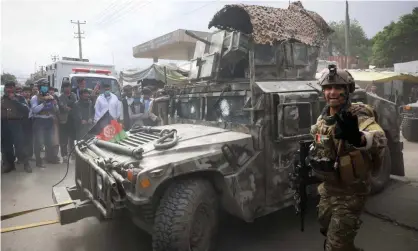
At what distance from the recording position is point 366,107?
2264 millimetres

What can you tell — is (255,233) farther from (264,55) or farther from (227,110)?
(264,55)

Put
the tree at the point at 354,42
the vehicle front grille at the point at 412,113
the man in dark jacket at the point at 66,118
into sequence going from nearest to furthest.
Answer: the man in dark jacket at the point at 66,118, the vehicle front grille at the point at 412,113, the tree at the point at 354,42

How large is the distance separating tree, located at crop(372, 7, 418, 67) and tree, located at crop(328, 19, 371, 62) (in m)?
11.1

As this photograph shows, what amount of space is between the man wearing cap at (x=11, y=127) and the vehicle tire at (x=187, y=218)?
15.6 ft

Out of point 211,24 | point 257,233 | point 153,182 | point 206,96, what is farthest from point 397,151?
point 153,182

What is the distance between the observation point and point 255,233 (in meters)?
3.62

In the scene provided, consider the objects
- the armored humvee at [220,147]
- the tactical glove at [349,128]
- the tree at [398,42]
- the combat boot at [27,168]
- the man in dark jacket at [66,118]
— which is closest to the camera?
the tactical glove at [349,128]

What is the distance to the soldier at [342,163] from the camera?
6.91 feet

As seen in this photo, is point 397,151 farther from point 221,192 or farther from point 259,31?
point 221,192

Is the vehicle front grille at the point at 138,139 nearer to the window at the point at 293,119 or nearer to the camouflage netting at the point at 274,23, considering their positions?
the window at the point at 293,119

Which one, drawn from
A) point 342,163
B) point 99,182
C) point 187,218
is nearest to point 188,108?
point 99,182

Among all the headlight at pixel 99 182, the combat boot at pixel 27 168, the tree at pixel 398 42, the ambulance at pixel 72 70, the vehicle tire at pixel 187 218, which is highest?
the tree at pixel 398 42

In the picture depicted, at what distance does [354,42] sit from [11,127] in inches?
1652

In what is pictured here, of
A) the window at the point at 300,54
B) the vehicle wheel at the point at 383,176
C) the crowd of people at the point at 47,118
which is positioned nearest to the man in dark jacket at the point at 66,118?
the crowd of people at the point at 47,118
